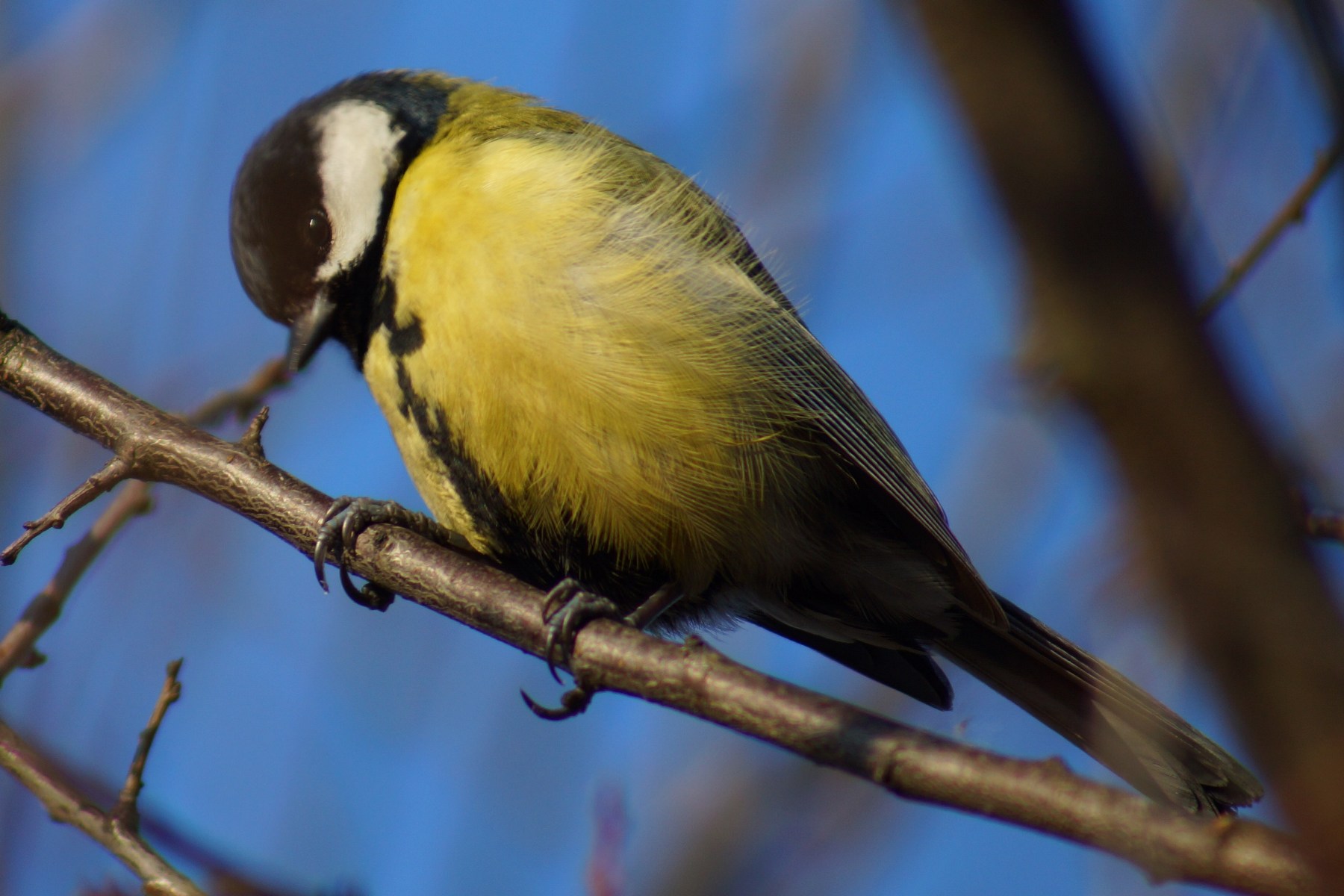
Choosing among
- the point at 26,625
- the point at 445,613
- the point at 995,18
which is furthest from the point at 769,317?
the point at 995,18

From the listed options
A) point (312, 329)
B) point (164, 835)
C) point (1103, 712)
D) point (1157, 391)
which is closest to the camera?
point (1157, 391)

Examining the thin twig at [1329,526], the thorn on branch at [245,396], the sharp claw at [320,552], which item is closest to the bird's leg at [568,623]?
the sharp claw at [320,552]

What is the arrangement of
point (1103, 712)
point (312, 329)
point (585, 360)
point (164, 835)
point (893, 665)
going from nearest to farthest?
point (164, 835) < point (585, 360) < point (1103, 712) < point (312, 329) < point (893, 665)

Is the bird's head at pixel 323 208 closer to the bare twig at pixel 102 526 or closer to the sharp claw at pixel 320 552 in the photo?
the bare twig at pixel 102 526

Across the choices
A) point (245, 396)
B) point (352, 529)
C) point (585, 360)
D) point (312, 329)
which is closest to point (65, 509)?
point (352, 529)

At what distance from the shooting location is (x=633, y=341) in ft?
9.10

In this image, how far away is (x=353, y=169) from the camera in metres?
3.20

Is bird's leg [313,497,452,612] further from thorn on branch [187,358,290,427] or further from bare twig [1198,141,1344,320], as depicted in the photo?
bare twig [1198,141,1344,320]

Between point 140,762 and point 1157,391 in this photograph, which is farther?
point 140,762

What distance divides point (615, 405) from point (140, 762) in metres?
1.20

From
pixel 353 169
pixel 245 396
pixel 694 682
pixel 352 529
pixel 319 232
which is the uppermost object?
pixel 353 169

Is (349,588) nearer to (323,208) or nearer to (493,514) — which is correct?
(493,514)

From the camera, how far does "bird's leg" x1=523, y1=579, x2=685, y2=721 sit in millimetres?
2445

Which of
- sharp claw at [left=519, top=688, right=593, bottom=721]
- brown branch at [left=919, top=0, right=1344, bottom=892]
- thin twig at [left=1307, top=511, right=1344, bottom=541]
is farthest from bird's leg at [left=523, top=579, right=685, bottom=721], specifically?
brown branch at [left=919, top=0, right=1344, bottom=892]
